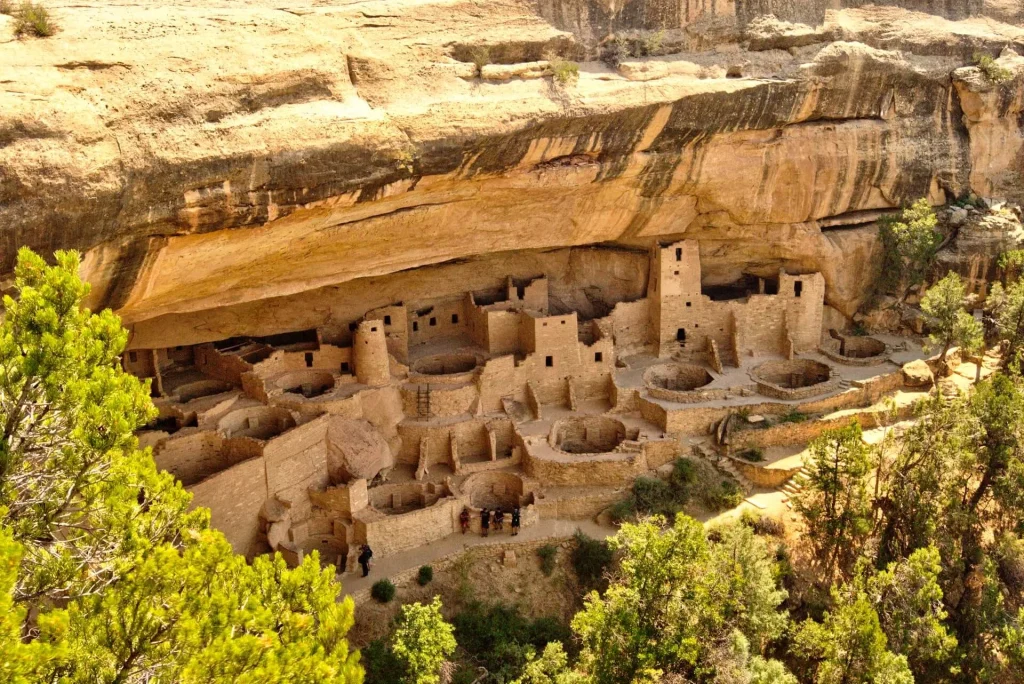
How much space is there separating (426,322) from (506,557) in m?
6.23

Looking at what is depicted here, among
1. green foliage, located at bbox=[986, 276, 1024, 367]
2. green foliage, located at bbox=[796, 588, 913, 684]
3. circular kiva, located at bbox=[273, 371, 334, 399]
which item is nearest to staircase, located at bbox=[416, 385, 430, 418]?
circular kiva, located at bbox=[273, 371, 334, 399]

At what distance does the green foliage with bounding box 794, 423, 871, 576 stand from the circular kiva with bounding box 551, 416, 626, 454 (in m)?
3.99

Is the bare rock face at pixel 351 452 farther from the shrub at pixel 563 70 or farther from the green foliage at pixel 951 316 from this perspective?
the green foliage at pixel 951 316

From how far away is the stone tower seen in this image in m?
17.6

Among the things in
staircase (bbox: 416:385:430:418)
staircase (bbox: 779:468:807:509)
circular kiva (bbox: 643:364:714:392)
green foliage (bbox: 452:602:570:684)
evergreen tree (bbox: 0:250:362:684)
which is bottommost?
green foliage (bbox: 452:602:570:684)

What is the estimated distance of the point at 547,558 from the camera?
1656 cm

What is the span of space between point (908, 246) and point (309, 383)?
1437 centimetres

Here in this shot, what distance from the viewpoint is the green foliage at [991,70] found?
19625mm

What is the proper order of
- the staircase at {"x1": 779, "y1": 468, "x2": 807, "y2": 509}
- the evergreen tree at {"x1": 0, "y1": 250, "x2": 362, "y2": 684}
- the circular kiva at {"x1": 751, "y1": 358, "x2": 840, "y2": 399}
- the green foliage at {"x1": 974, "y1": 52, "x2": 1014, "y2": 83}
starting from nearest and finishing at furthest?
the evergreen tree at {"x1": 0, "y1": 250, "x2": 362, "y2": 684} → the staircase at {"x1": 779, "y1": 468, "x2": 807, "y2": 509} → the green foliage at {"x1": 974, "y1": 52, "x2": 1014, "y2": 83} → the circular kiva at {"x1": 751, "y1": 358, "x2": 840, "y2": 399}

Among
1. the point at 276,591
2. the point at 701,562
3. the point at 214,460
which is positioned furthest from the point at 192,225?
the point at 701,562

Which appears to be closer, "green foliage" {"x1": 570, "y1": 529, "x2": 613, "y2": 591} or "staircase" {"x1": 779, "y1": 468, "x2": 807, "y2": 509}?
"green foliage" {"x1": 570, "y1": 529, "x2": 613, "y2": 591}

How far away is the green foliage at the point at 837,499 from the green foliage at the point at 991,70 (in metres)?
9.45

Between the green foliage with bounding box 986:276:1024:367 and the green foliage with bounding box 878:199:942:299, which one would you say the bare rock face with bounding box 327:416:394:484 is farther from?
the green foliage with bounding box 986:276:1024:367

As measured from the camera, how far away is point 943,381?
65.5ft
